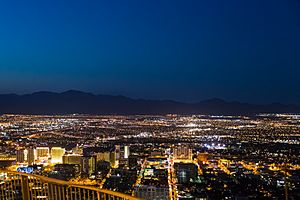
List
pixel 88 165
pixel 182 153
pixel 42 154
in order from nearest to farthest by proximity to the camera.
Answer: pixel 88 165 → pixel 42 154 → pixel 182 153

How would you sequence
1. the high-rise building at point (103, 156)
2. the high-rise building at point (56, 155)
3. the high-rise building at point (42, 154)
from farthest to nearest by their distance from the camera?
the high-rise building at point (42, 154) → the high-rise building at point (56, 155) → the high-rise building at point (103, 156)

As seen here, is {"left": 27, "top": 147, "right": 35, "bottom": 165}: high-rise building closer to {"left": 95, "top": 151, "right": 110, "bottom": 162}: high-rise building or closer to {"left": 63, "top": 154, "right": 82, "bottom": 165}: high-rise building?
{"left": 63, "top": 154, "right": 82, "bottom": 165}: high-rise building

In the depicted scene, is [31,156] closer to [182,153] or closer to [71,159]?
[71,159]

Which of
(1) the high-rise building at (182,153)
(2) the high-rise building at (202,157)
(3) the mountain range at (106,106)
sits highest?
(3) the mountain range at (106,106)

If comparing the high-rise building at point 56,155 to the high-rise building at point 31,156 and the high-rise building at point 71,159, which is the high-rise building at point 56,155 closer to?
the high-rise building at point 71,159

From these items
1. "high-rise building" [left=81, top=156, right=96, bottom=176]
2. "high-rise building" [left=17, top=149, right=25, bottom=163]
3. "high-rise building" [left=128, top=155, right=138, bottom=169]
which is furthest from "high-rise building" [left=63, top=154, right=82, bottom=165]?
"high-rise building" [left=128, top=155, right=138, bottom=169]

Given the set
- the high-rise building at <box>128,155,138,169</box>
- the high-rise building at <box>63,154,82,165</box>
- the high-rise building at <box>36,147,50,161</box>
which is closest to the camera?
the high-rise building at <box>128,155,138,169</box>


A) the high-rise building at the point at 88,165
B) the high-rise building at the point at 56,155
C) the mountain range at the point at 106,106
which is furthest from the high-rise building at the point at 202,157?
the mountain range at the point at 106,106

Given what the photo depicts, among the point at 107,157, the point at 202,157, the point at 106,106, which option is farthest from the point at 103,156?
the point at 106,106

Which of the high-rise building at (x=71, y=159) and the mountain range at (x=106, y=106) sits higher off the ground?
the mountain range at (x=106, y=106)
